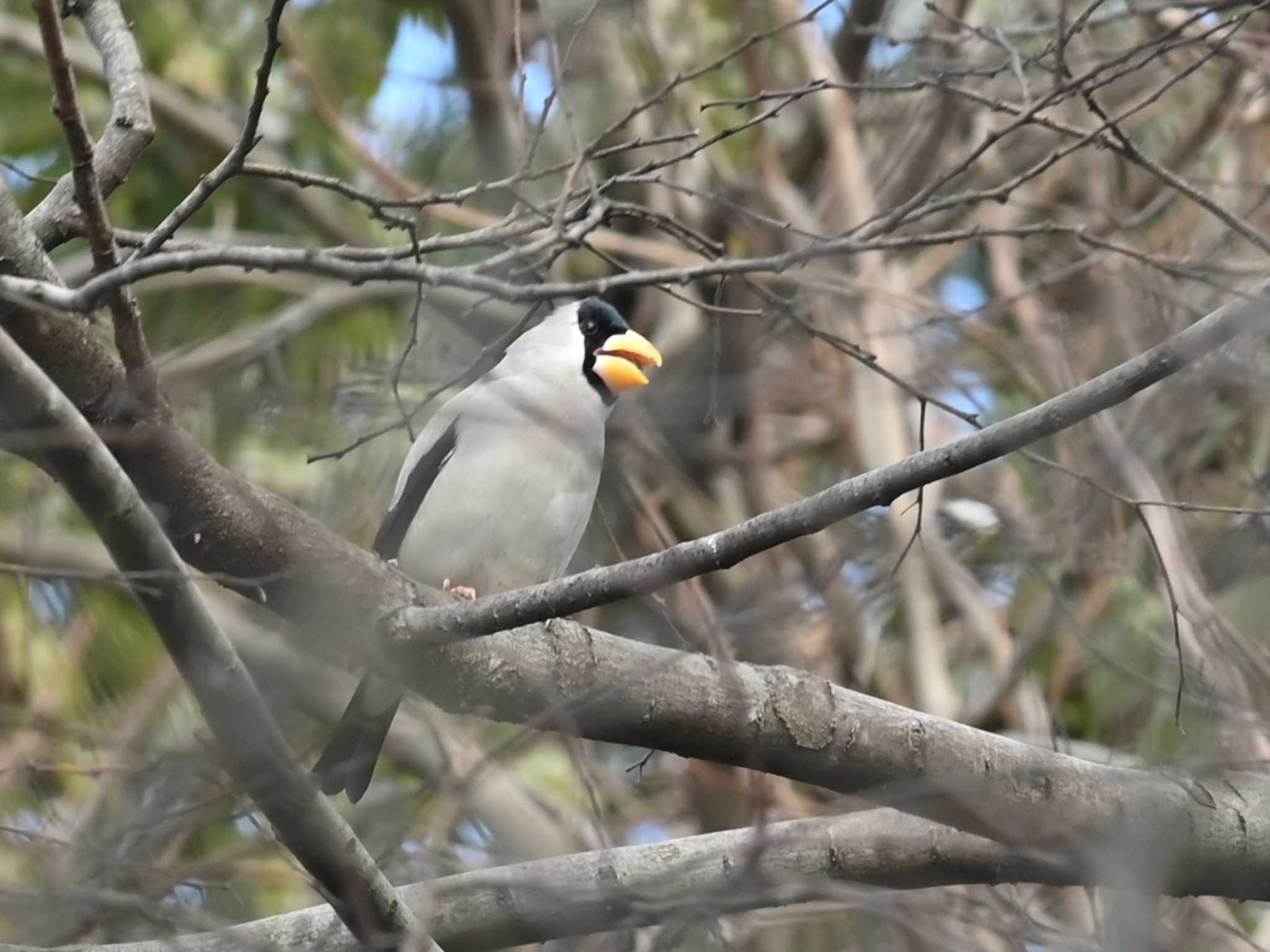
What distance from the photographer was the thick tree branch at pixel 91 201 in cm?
211

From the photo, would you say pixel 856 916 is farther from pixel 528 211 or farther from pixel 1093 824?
pixel 528 211

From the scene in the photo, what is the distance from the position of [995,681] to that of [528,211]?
3.36m

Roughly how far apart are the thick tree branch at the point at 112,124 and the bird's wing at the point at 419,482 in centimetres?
155

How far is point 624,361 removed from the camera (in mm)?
4660

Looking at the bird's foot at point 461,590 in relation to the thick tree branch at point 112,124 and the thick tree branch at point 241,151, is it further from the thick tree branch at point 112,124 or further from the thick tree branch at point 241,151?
the thick tree branch at point 241,151

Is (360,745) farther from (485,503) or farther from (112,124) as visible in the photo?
(112,124)

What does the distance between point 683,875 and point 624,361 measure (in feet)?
7.18

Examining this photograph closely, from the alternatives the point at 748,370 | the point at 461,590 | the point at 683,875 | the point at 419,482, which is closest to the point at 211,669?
the point at 683,875

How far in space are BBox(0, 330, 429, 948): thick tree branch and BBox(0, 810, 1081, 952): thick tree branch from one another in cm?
19

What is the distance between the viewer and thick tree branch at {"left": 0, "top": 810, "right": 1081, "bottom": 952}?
281cm

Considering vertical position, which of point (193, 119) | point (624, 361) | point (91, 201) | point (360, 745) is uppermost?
point (193, 119)

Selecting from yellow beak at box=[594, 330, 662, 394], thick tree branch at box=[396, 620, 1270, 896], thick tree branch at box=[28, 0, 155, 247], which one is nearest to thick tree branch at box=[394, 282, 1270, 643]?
thick tree branch at box=[396, 620, 1270, 896]

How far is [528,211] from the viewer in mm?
2938

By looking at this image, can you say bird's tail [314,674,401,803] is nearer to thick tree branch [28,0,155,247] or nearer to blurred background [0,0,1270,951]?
blurred background [0,0,1270,951]
